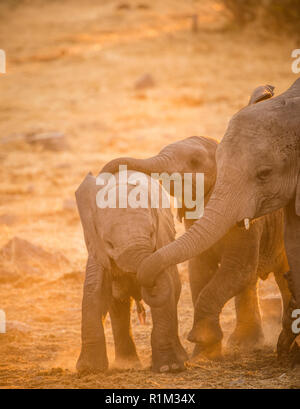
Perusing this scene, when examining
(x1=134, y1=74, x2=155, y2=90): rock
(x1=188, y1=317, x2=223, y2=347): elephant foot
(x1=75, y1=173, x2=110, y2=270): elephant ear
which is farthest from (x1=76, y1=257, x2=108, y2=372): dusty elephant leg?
(x1=134, y1=74, x2=155, y2=90): rock

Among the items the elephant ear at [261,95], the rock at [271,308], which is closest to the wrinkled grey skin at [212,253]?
the elephant ear at [261,95]

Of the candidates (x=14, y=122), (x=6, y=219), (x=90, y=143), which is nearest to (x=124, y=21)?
(x=14, y=122)

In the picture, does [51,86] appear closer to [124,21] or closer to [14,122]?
[14,122]

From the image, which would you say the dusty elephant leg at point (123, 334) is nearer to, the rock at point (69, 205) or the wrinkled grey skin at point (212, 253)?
the wrinkled grey skin at point (212, 253)

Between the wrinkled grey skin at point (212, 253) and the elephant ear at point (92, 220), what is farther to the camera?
the wrinkled grey skin at point (212, 253)

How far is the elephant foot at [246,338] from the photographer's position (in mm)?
6266

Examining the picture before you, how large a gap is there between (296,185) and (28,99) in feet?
44.5

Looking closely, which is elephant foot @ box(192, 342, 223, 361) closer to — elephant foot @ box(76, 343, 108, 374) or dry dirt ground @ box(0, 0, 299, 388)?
dry dirt ground @ box(0, 0, 299, 388)

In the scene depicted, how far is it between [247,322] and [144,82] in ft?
40.4

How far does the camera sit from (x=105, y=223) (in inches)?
200

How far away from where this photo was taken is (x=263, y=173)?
481cm

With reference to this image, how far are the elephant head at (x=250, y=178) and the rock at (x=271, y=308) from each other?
2302 millimetres

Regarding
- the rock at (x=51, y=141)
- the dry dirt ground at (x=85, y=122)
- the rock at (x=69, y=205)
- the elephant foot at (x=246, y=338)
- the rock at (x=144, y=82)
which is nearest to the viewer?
the dry dirt ground at (x=85, y=122)

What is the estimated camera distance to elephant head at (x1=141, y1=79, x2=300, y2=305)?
479 cm
